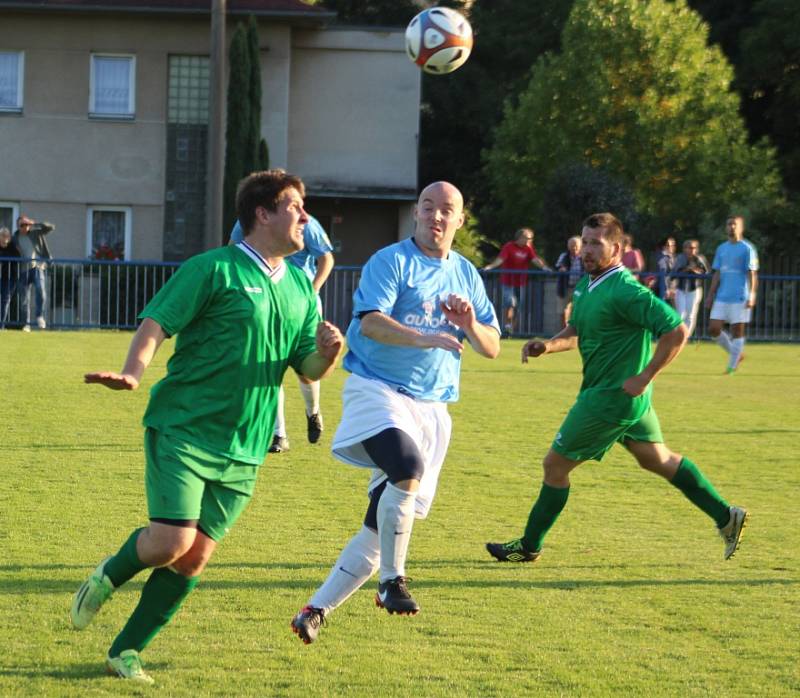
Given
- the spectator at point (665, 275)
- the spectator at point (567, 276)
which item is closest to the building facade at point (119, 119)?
the spectator at point (567, 276)

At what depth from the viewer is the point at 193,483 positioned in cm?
504

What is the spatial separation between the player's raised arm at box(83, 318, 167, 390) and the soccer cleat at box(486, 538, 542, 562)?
2.98 metres

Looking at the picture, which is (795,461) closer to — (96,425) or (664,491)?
(664,491)

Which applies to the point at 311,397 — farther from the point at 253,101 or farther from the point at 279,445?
the point at 253,101

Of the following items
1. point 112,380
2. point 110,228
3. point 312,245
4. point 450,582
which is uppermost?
point 312,245

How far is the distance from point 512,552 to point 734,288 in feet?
43.5

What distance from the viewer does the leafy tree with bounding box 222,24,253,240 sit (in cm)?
3116

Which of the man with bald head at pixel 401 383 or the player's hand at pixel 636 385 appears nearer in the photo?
the man with bald head at pixel 401 383

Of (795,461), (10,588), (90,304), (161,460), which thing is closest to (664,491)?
(795,461)

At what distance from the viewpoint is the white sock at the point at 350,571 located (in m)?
5.69

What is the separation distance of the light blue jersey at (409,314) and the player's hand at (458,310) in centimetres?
27

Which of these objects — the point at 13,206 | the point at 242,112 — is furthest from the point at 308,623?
the point at 13,206

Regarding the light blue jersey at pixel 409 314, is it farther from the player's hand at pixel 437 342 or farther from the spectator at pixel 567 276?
the spectator at pixel 567 276

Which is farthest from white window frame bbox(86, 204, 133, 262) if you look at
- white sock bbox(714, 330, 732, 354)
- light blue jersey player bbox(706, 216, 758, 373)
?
light blue jersey player bbox(706, 216, 758, 373)
